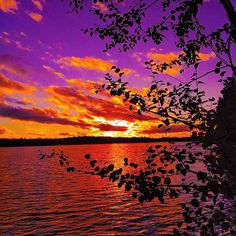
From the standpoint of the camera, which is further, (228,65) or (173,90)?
(173,90)

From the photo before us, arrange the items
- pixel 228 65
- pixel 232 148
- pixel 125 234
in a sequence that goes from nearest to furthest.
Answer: pixel 228 65 → pixel 232 148 → pixel 125 234

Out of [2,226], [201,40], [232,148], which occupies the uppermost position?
[201,40]

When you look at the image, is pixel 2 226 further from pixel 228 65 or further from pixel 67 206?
pixel 228 65

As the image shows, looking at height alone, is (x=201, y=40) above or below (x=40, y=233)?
above

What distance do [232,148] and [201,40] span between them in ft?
11.2

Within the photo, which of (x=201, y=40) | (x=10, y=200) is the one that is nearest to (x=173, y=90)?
(x=201, y=40)

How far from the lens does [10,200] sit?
46000 mm

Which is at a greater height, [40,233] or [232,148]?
[232,148]

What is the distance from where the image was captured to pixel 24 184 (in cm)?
6356

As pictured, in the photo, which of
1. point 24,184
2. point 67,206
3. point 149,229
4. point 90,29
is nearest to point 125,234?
point 149,229

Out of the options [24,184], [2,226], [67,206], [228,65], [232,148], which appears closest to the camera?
[228,65]

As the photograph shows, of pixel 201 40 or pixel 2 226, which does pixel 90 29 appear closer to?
pixel 201 40

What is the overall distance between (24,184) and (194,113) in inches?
2252

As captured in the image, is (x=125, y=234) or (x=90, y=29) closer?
(x=90, y=29)
